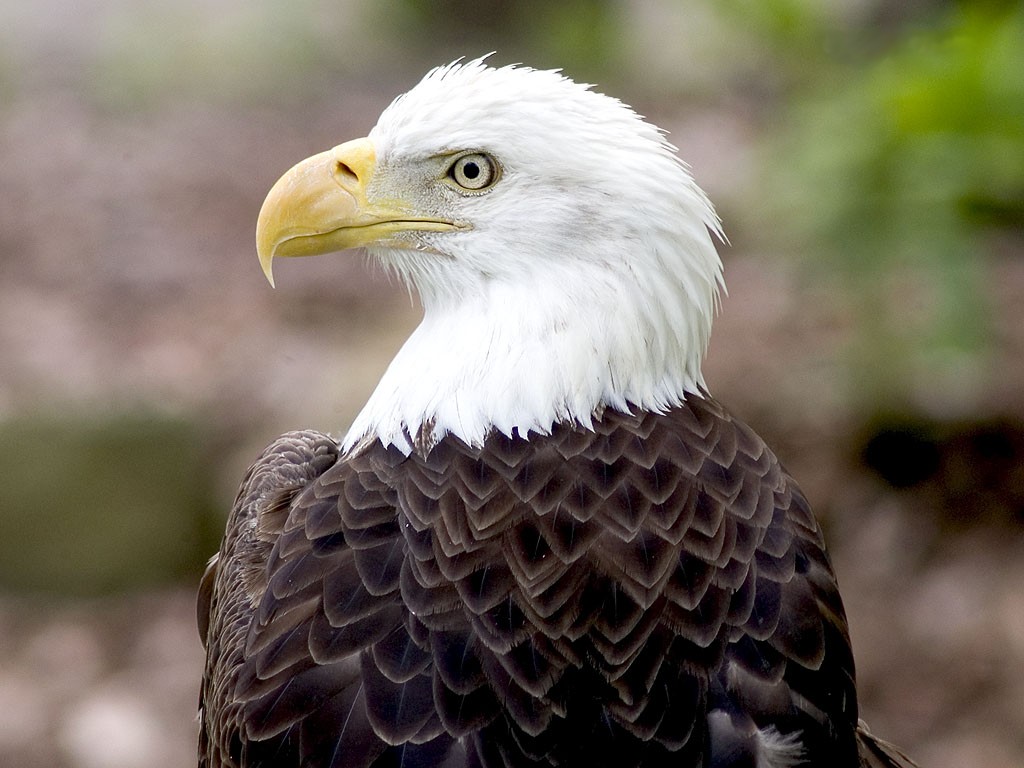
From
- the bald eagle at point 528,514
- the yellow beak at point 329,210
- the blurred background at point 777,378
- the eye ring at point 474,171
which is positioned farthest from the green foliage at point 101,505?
the eye ring at point 474,171

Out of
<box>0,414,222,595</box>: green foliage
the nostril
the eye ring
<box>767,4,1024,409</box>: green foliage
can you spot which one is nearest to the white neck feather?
the eye ring

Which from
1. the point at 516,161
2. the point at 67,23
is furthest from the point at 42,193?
the point at 516,161

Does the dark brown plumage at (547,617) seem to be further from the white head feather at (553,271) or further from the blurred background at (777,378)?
the blurred background at (777,378)

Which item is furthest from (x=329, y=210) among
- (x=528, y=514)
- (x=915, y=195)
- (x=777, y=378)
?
(x=777, y=378)

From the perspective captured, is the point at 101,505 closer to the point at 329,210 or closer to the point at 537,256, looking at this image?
the point at 329,210

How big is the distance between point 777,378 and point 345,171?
416 cm

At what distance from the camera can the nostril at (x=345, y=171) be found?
3518mm

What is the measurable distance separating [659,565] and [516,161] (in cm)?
110

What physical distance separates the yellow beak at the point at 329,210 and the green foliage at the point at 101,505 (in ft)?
13.1

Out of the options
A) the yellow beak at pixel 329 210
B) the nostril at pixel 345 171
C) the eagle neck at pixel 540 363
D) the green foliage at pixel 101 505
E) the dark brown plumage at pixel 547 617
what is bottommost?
the green foliage at pixel 101 505

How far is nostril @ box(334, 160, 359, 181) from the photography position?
11.5 feet

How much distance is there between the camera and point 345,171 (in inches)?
139

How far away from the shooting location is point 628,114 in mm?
3379

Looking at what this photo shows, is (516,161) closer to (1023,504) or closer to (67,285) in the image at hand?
(1023,504)
